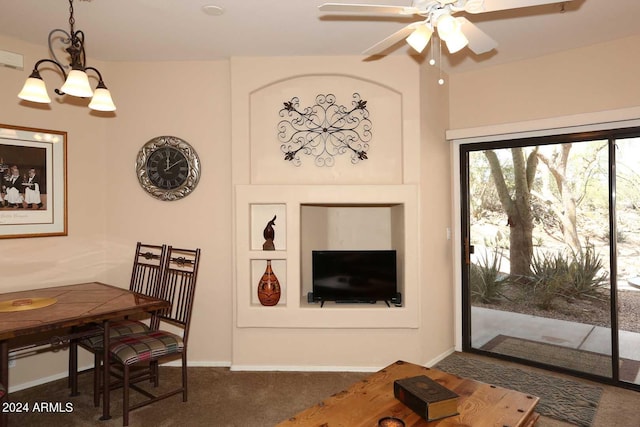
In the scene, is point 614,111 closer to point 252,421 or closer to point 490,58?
point 490,58

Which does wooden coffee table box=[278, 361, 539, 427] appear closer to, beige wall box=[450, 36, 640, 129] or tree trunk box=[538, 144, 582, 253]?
tree trunk box=[538, 144, 582, 253]

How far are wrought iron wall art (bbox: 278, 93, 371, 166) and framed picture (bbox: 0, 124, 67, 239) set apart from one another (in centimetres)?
186

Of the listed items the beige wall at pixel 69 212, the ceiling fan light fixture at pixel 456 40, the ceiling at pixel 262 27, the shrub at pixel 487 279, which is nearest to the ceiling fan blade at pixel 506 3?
the ceiling fan light fixture at pixel 456 40

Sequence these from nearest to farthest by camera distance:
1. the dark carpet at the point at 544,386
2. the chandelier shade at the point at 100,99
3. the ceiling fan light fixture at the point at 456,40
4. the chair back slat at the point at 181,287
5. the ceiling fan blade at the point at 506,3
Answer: the ceiling fan blade at the point at 506,3 → the ceiling fan light fixture at the point at 456,40 → the chandelier shade at the point at 100,99 → the dark carpet at the point at 544,386 → the chair back slat at the point at 181,287

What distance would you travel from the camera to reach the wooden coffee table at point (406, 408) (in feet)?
5.83

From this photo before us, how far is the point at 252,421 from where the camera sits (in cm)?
268

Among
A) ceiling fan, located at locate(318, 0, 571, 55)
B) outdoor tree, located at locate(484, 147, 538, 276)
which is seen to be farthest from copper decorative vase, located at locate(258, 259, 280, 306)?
ceiling fan, located at locate(318, 0, 571, 55)

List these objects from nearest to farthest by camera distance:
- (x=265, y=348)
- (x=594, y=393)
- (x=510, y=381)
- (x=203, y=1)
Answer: (x=203, y=1)
(x=594, y=393)
(x=510, y=381)
(x=265, y=348)

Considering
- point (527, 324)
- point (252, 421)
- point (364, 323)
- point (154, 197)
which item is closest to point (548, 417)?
point (527, 324)

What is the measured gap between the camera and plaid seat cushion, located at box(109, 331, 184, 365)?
2609 mm

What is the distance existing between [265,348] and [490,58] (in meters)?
3.14

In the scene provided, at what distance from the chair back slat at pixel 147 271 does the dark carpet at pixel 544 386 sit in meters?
2.49

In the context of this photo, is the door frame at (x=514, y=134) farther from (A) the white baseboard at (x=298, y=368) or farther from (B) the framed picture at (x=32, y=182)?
(B) the framed picture at (x=32, y=182)

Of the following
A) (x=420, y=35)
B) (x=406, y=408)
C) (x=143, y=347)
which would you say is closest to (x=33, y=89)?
(x=143, y=347)
